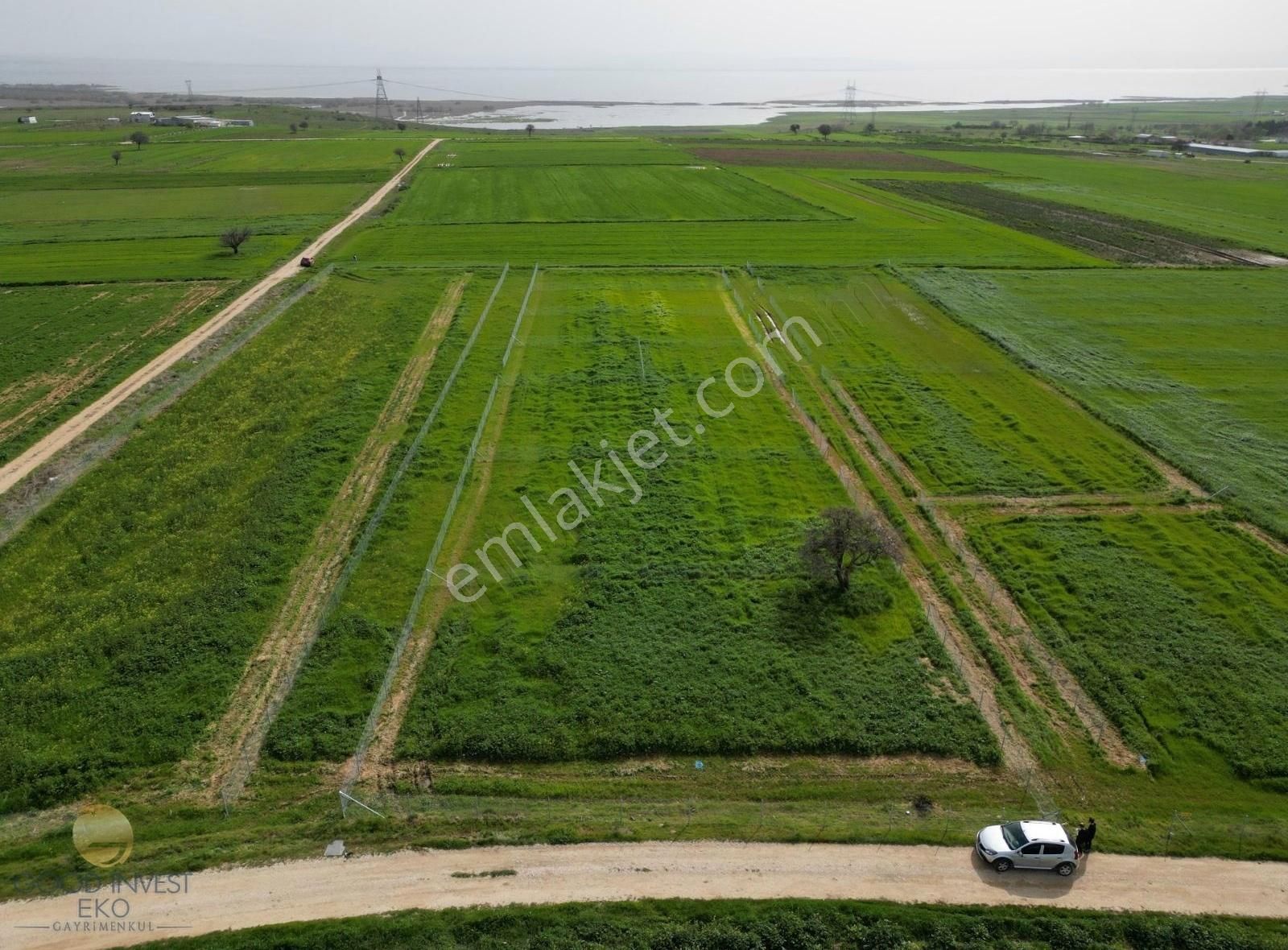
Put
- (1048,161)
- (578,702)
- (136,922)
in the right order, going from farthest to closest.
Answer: (1048,161) → (578,702) → (136,922)

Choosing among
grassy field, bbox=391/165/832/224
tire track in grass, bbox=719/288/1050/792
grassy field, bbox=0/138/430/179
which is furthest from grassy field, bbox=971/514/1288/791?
grassy field, bbox=0/138/430/179

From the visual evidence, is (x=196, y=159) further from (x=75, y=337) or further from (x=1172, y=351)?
(x=1172, y=351)

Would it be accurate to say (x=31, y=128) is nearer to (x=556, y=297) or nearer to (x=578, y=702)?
(x=556, y=297)

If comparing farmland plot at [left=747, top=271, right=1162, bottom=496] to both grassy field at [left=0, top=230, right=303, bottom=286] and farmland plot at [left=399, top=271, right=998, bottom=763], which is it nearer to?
farmland plot at [left=399, top=271, right=998, bottom=763]

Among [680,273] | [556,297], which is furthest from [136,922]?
[680,273]

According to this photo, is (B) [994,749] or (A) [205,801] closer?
(A) [205,801]

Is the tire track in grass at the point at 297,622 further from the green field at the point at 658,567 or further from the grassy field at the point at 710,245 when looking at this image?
the grassy field at the point at 710,245
